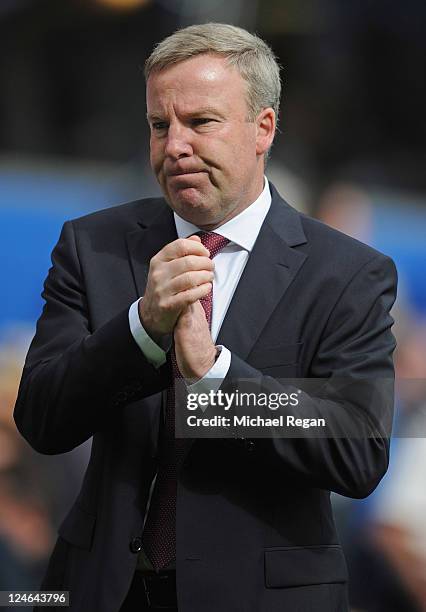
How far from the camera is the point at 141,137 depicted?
2.92 meters

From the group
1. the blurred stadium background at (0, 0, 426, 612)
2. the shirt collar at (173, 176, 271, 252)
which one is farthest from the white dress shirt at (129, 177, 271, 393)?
the blurred stadium background at (0, 0, 426, 612)

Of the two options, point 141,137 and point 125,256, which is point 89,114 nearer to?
point 141,137

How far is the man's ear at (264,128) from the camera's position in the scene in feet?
6.55

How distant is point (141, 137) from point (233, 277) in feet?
3.60

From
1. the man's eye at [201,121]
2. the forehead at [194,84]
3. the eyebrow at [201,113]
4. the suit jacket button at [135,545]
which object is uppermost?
the forehead at [194,84]

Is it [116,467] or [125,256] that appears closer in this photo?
[116,467]

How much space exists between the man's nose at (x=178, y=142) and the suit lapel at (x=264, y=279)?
23 cm

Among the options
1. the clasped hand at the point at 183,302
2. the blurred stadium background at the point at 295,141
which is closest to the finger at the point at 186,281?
the clasped hand at the point at 183,302

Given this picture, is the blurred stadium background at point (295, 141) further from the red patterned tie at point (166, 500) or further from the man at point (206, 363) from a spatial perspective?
the red patterned tie at point (166, 500)

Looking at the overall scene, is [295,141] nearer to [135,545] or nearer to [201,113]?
[201,113]

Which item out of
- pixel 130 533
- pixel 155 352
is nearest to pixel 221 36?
pixel 155 352

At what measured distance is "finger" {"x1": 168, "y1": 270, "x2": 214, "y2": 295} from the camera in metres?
1.63

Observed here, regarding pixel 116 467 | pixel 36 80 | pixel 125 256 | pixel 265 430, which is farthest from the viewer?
pixel 36 80

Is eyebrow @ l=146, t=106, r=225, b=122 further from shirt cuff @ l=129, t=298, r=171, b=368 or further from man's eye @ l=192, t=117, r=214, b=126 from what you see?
shirt cuff @ l=129, t=298, r=171, b=368
